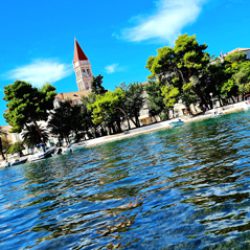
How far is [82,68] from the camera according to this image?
115m

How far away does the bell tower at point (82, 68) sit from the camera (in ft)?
375

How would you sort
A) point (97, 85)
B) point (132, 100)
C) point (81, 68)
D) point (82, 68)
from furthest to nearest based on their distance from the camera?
point (82, 68), point (81, 68), point (97, 85), point (132, 100)

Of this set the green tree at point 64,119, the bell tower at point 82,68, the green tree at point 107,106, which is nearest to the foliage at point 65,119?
the green tree at point 64,119

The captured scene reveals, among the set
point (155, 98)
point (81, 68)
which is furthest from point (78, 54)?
point (155, 98)

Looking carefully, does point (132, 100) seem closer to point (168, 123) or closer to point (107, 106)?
point (107, 106)

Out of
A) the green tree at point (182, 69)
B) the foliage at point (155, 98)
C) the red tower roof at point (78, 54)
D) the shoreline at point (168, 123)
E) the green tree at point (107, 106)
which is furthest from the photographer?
the red tower roof at point (78, 54)

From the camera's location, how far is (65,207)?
22.9 feet

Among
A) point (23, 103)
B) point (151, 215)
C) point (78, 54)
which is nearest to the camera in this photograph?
point (151, 215)

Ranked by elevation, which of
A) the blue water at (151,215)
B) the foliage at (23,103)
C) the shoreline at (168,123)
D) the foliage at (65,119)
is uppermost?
the foliage at (23,103)

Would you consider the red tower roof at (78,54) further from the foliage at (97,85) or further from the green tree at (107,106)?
the green tree at (107,106)

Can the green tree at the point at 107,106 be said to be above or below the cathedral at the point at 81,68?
below

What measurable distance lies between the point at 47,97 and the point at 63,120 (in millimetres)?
6052

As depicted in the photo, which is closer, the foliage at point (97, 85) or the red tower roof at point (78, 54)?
the foliage at point (97, 85)

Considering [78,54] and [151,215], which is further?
[78,54]
